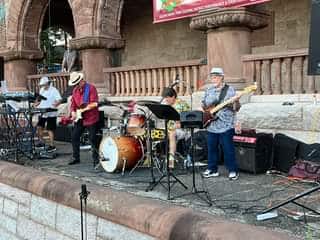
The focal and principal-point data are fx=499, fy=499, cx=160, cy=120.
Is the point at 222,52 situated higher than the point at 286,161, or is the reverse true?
the point at 222,52

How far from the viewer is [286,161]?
23.8 ft

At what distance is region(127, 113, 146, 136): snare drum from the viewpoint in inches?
305

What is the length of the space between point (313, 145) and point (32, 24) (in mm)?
10402

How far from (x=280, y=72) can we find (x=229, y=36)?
1099mm

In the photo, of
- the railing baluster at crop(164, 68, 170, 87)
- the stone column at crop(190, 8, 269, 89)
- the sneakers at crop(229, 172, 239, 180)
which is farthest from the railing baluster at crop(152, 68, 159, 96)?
the sneakers at crop(229, 172, 239, 180)

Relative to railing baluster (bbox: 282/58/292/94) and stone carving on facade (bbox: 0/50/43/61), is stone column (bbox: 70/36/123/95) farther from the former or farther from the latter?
railing baluster (bbox: 282/58/292/94)

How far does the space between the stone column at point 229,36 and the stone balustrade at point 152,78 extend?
955mm

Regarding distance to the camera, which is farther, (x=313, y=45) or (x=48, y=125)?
(x=48, y=125)

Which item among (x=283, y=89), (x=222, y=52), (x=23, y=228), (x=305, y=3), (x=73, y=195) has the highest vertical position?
(x=305, y=3)

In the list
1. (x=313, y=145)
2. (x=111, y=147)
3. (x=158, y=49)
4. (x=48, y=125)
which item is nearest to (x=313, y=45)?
(x=313, y=145)

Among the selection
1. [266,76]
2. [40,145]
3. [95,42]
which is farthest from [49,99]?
[266,76]

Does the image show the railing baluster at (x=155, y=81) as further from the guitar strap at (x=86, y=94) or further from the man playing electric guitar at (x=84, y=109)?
the guitar strap at (x=86, y=94)

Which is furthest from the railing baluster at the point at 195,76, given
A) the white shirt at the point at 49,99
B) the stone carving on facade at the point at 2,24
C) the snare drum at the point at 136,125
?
the stone carving on facade at the point at 2,24

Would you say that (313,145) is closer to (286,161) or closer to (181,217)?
(286,161)
